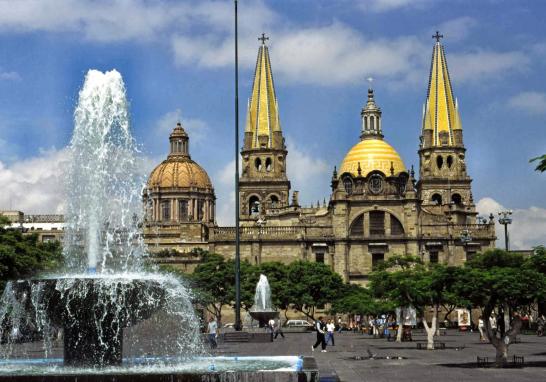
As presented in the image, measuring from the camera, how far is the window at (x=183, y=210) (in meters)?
115

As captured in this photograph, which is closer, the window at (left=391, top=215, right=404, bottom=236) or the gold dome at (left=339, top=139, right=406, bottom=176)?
the window at (left=391, top=215, right=404, bottom=236)

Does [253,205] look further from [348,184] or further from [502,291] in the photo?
[502,291]

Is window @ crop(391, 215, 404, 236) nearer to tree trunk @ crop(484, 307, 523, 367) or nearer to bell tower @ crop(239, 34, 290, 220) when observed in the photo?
bell tower @ crop(239, 34, 290, 220)

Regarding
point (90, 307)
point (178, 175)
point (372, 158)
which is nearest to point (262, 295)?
point (372, 158)

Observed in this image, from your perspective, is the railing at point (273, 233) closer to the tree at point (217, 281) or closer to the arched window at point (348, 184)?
the arched window at point (348, 184)

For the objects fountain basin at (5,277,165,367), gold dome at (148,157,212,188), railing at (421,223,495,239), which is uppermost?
gold dome at (148,157,212,188)

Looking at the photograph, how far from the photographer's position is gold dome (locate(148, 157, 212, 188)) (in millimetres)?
117250

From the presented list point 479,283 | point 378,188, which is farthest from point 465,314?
point 479,283

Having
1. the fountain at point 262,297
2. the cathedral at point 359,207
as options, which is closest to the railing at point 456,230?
the cathedral at point 359,207

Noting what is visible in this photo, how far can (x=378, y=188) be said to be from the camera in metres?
90.9

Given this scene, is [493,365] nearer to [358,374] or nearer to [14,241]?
[358,374]

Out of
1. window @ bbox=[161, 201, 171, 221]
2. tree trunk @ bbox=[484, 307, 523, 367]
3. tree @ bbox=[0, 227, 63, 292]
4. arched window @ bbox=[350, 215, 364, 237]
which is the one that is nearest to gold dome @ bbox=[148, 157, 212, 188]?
window @ bbox=[161, 201, 171, 221]

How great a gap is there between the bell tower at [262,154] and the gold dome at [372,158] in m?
6.83

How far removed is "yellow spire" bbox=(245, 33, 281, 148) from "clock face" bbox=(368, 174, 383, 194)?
12.6 m
